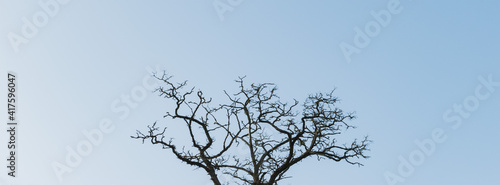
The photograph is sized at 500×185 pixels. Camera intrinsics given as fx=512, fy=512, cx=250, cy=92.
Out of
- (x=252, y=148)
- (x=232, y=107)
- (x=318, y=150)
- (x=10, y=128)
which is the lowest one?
(x=318, y=150)

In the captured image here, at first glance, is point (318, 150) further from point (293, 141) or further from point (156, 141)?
point (156, 141)

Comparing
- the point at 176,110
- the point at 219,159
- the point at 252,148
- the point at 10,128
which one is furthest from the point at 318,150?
the point at 10,128

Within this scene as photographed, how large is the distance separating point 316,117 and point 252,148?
192 centimetres

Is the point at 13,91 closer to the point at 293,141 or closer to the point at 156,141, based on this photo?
the point at 156,141

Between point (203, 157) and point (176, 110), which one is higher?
point (176, 110)

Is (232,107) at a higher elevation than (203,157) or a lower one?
higher

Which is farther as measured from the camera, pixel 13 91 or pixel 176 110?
pixel 13 91

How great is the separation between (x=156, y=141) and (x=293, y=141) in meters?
3.60

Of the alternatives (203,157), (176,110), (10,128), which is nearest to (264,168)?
(203,157)

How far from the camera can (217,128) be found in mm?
13773

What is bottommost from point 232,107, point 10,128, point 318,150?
point 318,150

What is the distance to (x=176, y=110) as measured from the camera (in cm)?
1349

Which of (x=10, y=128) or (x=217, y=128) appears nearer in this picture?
(x=217, y=128)

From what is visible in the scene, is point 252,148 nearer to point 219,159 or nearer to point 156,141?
point 219,159
